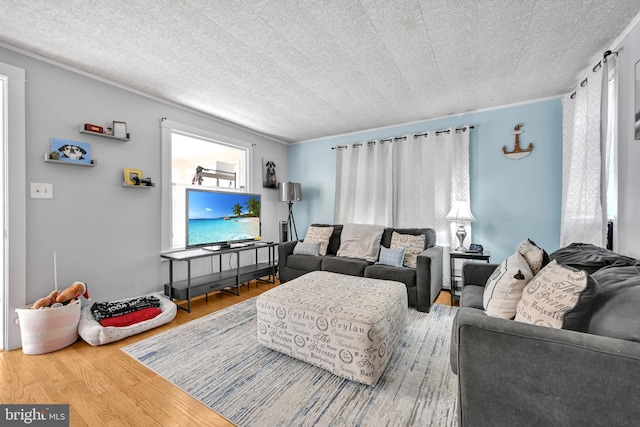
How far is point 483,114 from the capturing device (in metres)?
3.55

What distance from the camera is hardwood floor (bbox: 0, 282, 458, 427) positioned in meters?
1.43

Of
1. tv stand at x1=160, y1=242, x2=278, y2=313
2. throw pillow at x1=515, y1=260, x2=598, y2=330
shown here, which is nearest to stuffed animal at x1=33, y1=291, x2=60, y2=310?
tv stand at x1=160, y1=242, x2=278, y2=313

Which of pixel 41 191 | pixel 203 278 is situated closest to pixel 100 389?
pixel 203 278

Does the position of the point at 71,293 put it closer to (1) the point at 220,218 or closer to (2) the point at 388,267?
(1) the point at 220,218

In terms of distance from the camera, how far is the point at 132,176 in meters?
2.89

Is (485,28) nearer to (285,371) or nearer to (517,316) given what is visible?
(517,316)

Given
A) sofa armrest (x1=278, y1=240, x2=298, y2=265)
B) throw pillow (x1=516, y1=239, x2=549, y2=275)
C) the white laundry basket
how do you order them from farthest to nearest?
sofa armrest (x1=278, y1=240, x2=298, y2=265) → the white laundry basket → throw pillow (x1=516, y1=239, x2=549, y2=275)

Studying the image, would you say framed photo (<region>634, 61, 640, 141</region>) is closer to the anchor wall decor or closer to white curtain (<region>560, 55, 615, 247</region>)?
white curtain (<region>560, 55, 615, 247</region>)

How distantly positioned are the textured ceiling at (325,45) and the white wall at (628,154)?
21 cm

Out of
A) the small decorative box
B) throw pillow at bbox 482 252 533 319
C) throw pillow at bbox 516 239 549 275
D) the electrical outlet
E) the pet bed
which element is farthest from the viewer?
the small decorative box

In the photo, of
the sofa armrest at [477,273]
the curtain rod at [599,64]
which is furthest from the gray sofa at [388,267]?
the curtain rod at [599,64]

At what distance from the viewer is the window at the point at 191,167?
326cm

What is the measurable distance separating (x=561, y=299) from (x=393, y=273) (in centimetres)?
196

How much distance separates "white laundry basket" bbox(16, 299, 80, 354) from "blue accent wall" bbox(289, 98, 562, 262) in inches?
175
